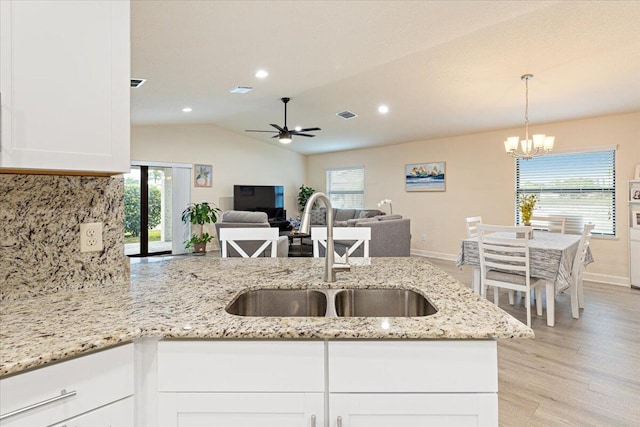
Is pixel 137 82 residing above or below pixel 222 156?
above

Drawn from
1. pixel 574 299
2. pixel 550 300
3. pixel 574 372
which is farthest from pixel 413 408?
pixel 574 299

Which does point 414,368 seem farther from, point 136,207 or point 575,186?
point 136,207

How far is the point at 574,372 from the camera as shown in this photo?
2375mm

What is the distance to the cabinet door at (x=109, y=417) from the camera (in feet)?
2.74

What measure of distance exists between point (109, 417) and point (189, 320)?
11.5 inches

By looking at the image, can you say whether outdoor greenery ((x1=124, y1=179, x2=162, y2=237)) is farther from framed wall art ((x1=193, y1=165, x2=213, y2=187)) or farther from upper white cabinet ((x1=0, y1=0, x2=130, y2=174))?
upper white cabinet ((x1=0, y1=0, x2=130, y2=174))

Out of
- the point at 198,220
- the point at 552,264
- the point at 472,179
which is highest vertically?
the point at 472,179

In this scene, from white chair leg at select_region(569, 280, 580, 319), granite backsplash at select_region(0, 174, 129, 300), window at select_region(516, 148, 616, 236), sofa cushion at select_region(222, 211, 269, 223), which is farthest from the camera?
sofa cushion at select_region(222, 211, 269, 223)

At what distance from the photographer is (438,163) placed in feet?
22.4

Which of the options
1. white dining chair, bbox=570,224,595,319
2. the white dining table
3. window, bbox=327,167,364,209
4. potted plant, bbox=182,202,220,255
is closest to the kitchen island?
the white dining table

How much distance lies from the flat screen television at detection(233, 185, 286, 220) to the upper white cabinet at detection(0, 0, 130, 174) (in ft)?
22.5

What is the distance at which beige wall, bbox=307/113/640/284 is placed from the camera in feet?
15.6

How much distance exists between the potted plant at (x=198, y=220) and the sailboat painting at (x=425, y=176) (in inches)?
168

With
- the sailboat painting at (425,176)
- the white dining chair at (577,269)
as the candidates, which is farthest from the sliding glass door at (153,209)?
the white dining chair at (577,269)
